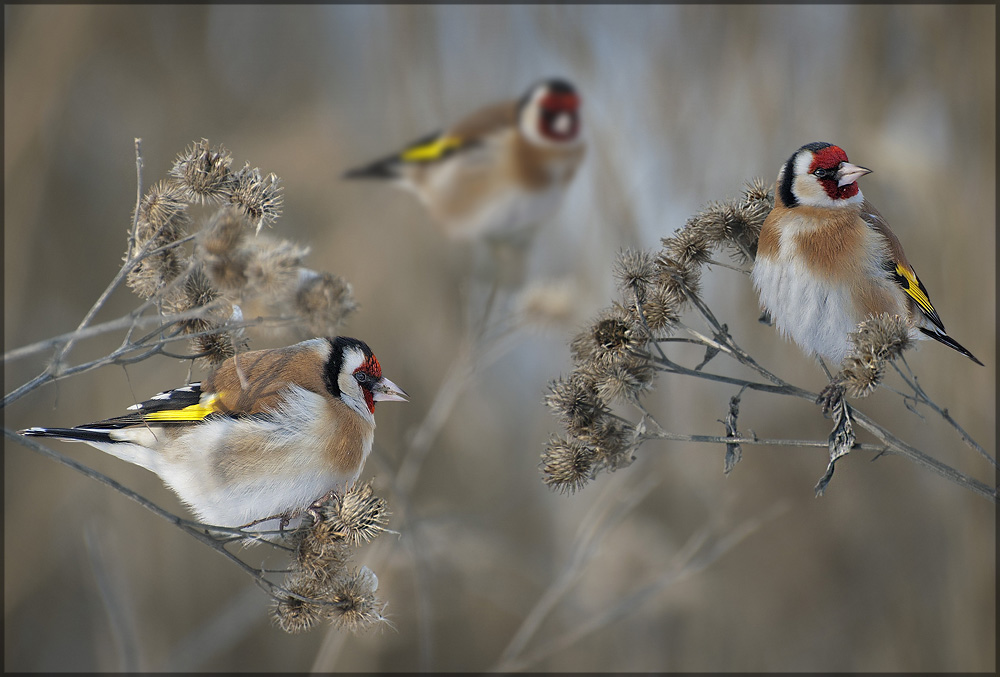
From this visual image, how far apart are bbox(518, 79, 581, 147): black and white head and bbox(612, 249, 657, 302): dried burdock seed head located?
3418 mm

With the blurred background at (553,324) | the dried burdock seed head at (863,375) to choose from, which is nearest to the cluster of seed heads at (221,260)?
the dried burdock seed head at (863,375)

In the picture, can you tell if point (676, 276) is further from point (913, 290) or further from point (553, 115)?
point (553, 115)

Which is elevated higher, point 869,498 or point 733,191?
point 733,191

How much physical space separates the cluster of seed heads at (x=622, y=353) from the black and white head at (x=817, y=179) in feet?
1.01

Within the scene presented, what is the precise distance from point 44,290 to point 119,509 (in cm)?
173

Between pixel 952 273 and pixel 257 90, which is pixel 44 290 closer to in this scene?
pixel 257 90

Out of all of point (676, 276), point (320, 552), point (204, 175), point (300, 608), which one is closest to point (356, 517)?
point (320, 552)

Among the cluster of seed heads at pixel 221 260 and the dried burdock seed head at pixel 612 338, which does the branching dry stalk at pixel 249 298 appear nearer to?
the cluster of seed heads at pixel 221 260

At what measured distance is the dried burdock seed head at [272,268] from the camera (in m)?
1.49

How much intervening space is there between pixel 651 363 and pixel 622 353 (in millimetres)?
89

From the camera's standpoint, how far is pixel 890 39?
489 centimetres

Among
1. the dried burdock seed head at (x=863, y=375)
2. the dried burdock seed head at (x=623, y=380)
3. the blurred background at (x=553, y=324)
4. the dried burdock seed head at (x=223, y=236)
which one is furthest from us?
the blurred background at (x=553, y=324)

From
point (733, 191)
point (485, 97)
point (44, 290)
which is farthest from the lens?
point (485, 97)

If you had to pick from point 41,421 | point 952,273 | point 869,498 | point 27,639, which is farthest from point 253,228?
point 27,639
